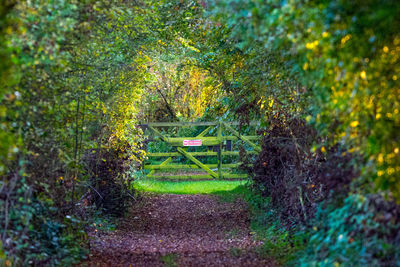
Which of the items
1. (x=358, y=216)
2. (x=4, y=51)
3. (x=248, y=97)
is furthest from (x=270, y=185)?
(x=4, y=51)

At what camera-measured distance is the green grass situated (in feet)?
45.6

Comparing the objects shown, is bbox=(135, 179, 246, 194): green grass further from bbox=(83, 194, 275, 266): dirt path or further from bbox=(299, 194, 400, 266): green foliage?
bbox=(299, 194, 400, 266): green foliage

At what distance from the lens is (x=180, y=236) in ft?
28.8

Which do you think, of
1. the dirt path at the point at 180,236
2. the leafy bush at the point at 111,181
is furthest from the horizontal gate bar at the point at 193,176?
the leafy bush at the point at 111,181

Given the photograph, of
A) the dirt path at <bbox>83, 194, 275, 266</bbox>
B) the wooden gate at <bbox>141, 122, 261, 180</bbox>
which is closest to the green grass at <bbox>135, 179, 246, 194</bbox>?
the wooden gate at <bbox>141, 122, 261, 180</bbox>

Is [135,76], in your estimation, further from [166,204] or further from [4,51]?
[4,51]

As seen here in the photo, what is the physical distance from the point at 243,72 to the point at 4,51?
5164mm

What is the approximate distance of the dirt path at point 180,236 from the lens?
253 inches

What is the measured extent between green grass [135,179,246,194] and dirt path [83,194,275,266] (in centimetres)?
68

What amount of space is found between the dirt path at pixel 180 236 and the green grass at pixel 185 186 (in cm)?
68

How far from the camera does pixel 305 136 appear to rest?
683cm

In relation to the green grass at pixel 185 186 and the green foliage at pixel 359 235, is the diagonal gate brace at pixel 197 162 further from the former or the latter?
the green foliage at pixel 359 235

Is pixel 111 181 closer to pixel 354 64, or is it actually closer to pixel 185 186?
pixel 185 186

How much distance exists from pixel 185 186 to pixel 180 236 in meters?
5.96
